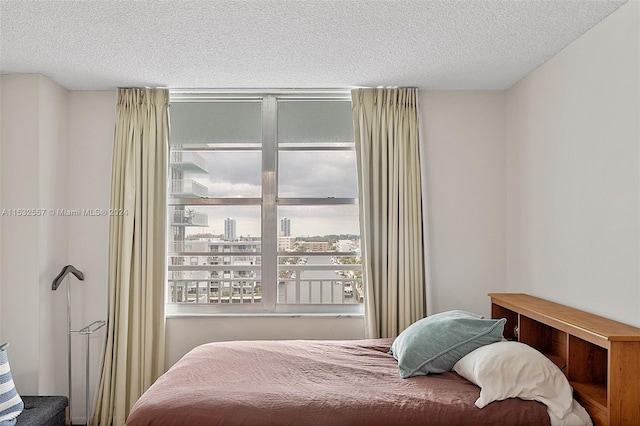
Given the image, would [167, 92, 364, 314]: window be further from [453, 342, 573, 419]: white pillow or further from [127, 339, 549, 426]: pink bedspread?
[453, 342, 573, 419]: white pillow

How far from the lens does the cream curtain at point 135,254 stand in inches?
145

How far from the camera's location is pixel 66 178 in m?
3.85

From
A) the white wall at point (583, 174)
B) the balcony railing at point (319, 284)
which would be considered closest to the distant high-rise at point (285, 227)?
the balcony railing at point (319, 284)

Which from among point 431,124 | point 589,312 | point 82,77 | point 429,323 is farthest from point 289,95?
point 589,312

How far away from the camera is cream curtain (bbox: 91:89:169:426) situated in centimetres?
370

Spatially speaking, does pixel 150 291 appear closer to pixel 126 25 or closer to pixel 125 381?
pixel 125 381

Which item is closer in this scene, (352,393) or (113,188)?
(352,393)

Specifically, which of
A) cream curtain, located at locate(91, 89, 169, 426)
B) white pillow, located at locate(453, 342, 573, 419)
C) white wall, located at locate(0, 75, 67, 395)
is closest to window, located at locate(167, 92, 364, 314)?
cream curtain, located at locate(91, 89, 169, 426)

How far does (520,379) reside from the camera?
2.33 metres

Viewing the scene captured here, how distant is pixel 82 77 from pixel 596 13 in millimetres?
3281

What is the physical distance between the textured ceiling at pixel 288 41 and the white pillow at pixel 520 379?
5.64 ft

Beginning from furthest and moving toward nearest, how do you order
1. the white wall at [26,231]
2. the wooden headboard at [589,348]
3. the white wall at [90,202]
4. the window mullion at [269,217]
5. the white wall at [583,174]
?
the window mullion at [269,217] < the white wall at [90,202] < the white wall at [26,231] < the white wall at [583,174] < the wooden headboard at [589,348]

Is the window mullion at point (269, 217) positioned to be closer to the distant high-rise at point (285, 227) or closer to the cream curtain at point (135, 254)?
the distant high-rise at point (285, 227)

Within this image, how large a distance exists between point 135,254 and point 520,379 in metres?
2.79
